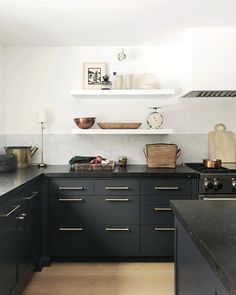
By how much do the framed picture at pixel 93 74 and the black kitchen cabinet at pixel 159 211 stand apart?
4.14 ft

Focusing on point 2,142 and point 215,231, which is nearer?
point 215,231

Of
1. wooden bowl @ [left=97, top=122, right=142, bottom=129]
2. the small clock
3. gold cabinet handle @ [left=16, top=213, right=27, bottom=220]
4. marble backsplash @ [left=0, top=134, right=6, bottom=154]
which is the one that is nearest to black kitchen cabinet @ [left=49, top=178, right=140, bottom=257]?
gold cabinet handle @ [left=16, top=213, right=27, bottom=220]

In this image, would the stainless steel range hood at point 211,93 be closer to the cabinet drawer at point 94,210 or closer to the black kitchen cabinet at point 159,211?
the black kitchen cabinet at point 159,211

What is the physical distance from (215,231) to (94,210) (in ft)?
5.98

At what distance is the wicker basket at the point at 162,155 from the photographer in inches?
121

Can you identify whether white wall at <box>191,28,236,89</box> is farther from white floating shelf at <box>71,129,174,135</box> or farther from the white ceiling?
white floating shelf at <box>71,129,174,135</box>

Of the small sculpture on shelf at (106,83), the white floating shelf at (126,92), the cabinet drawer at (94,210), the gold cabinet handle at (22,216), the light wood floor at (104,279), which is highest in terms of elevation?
the small sculpture on shelf at (106,83)

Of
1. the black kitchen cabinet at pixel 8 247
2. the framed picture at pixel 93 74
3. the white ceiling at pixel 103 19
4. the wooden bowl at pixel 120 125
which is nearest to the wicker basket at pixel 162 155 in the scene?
the wooden bowl at pixel 120 125

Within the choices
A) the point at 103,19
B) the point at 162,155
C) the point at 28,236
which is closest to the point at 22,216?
the point at 28,236

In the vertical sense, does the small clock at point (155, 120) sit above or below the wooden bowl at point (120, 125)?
above

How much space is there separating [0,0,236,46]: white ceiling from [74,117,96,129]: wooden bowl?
82cm

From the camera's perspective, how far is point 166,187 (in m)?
2.80

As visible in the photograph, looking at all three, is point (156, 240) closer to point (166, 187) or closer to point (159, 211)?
point (159, 211)

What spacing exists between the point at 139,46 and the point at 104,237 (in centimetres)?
207
